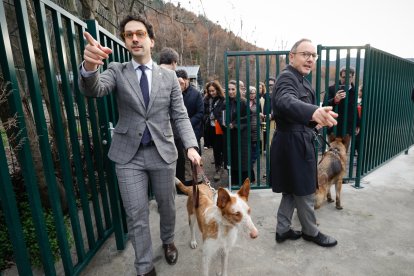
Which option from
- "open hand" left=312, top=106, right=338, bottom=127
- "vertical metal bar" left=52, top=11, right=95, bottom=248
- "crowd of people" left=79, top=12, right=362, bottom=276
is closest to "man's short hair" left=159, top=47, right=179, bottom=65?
"crowd of people" left=79, top=12, right=362, bottom=276

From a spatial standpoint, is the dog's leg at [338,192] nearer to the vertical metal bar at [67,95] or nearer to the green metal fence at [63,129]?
the green metal fence at [63,129]

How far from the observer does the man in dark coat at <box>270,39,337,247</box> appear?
9.04 ft

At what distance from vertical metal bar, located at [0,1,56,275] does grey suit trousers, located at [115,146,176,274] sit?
69 cm

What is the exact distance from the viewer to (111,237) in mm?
3486

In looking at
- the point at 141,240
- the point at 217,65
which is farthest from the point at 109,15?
the point at 217,65

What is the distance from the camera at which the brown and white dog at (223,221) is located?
220 centimetres

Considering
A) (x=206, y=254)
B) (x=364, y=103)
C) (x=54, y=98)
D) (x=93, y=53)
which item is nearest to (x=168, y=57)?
(x=54, y=98)

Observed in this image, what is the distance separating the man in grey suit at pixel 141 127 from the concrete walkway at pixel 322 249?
0.57m

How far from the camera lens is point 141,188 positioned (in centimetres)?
254

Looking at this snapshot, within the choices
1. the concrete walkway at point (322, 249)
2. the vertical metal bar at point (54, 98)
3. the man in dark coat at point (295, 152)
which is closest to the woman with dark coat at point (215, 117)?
the concrete walkway at point (322, 249)

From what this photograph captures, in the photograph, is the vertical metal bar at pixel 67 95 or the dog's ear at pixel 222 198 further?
the vertical metal bar at pixel 67 95

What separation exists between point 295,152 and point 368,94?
2840mm

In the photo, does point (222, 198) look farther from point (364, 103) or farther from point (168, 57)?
point (364, 103)

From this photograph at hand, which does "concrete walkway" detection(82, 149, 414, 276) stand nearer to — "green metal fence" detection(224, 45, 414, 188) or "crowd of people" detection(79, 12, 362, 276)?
"crowd of people" detection(79, 12, 362, 276)
